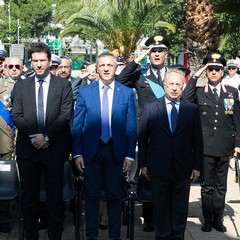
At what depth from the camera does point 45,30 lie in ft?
233

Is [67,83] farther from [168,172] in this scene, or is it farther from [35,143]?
[168,172]

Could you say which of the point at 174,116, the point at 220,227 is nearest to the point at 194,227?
the point at 220,227

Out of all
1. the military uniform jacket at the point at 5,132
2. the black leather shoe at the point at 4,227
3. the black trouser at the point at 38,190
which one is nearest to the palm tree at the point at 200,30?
the military uniform jacket at the point at 5,132

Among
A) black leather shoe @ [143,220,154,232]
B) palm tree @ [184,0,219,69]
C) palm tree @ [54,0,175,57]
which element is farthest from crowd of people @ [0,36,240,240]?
palm tree @ [54,0,175,57]

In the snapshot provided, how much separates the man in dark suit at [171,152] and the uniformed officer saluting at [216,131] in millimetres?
913

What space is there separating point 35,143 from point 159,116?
1.20 meters

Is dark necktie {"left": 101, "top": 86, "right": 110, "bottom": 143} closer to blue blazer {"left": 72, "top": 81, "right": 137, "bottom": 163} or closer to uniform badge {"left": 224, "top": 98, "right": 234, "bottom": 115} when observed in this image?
blue blazer {"left": 72, "top": 81, "right": 137, "bottom": 163}

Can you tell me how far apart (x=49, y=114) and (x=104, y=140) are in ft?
1.92

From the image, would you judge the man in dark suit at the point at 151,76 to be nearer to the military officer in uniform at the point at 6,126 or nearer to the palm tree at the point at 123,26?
the military officer in uniform at the point at 6,126

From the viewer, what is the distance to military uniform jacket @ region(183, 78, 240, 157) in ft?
19.9

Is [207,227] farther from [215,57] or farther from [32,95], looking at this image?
[32,95]

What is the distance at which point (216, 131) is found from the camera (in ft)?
20.0

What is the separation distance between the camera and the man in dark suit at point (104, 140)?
5.21 meters

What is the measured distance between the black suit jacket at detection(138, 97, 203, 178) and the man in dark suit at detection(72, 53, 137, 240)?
160mm
